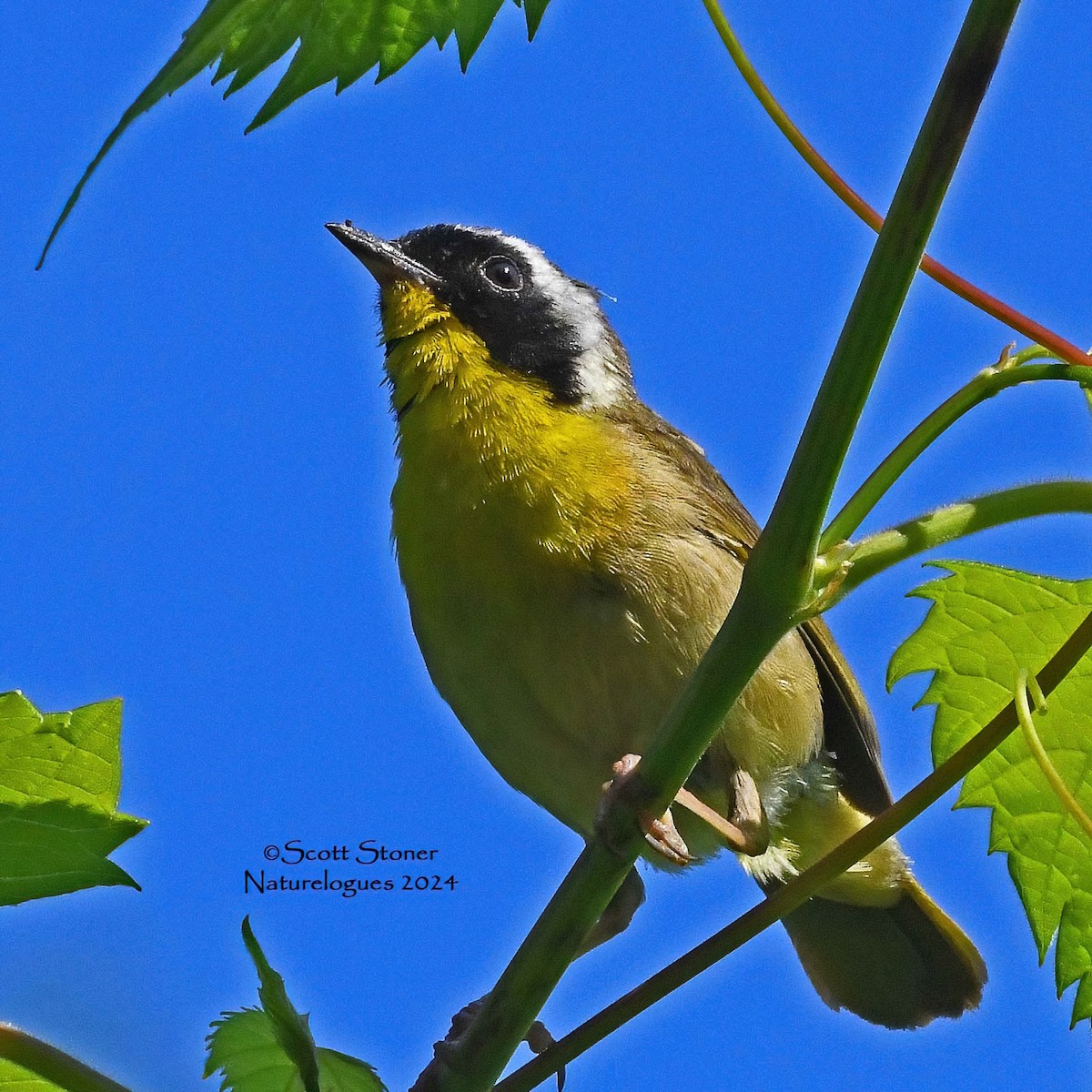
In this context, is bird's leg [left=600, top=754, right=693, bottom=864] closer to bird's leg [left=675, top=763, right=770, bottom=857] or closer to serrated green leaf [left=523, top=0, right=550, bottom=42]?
bird's leg [left=675, top=763, right=770, bottom=857]

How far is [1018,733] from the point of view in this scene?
209cm

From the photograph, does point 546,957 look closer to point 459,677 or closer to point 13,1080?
point 13,1080

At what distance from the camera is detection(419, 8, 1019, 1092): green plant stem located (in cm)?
126

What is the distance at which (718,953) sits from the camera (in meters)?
1.73

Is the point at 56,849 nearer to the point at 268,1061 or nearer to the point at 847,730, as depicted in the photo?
the point at 268,1061

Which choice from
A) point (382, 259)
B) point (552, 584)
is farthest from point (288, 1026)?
point (382, 259)

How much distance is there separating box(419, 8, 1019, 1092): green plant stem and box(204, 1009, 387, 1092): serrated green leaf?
0.46 ft

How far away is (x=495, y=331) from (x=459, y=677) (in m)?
1.10

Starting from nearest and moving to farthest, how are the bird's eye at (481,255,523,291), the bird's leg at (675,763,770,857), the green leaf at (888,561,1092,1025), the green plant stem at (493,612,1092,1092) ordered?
the green plant stem at (493,612,1092,1092) → the green leaf at (888,561,1092,1025) → the bird's leg at (675,763,770,857) → the bird's eye at (481,255,523,291)

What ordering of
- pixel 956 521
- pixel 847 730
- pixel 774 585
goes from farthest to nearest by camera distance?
pixel 847 730 < pixel 956 521 < pixel 774 585

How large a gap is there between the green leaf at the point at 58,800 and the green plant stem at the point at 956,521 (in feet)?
2.60

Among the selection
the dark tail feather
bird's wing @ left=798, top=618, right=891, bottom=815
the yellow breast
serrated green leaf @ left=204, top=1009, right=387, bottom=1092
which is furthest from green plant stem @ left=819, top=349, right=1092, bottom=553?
the dark tail feather

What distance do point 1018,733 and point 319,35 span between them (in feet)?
4.63

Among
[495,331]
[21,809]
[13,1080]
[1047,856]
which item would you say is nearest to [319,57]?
[21,809]
